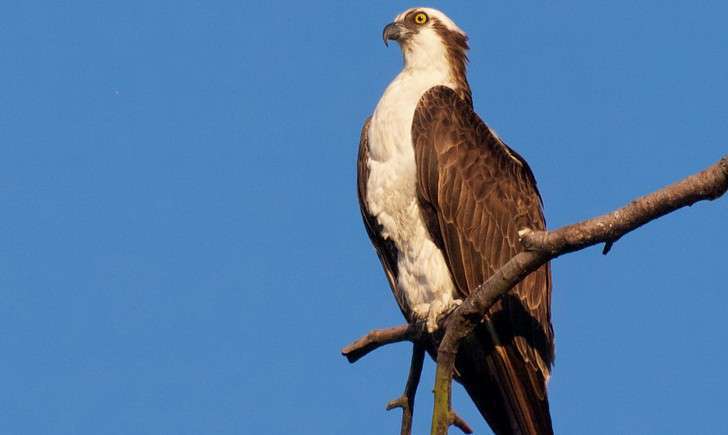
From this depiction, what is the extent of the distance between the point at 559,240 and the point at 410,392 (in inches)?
77.6

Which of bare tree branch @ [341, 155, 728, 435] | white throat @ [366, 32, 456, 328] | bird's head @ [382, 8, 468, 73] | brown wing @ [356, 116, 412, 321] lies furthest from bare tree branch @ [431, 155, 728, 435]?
bird's head @ [382, 8, 468, 73]

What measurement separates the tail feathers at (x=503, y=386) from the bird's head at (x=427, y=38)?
2522mm

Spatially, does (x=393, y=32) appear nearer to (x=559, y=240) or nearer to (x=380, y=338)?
(x=380, y=338)

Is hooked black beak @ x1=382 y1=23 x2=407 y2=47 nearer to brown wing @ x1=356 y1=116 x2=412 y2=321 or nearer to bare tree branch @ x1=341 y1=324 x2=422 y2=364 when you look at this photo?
brown wing @ x1=356 y1=116 x2=412 y2=321

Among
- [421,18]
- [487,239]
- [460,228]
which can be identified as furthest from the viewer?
[421,18]

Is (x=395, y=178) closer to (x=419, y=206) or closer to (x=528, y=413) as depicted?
(x=419, y=206)

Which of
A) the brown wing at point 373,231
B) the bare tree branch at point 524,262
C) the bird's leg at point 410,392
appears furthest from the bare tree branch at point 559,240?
the brown wing at point 373,231

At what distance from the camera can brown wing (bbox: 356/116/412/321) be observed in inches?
352

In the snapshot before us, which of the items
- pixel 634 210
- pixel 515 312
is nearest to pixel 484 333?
pixel 515 312

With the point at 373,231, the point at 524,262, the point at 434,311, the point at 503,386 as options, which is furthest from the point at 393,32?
the point at 524,262

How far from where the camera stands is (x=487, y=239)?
28.7 feet

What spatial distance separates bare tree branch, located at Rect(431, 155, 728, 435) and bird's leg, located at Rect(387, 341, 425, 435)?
22.6 inches

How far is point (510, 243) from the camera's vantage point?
8.85 m

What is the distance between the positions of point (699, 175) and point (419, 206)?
11.0 ft
